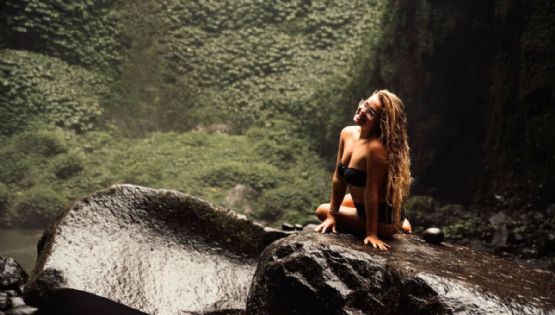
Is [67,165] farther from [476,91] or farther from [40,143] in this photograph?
[476,91]

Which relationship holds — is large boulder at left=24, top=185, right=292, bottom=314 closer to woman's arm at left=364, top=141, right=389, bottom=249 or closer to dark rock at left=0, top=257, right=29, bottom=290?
dark rock at left=0, top=257, right=29, bottom=290

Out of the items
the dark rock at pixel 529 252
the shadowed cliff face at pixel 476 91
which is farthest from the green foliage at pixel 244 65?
the dark rock at pixel 529 252

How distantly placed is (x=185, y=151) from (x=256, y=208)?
101 inches

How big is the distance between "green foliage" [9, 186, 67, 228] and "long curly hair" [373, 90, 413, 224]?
8.16 metres

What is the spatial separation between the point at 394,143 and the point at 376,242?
749 millimetres

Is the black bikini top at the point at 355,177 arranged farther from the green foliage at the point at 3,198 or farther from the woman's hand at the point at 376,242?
the green foliage at the point at 3,198

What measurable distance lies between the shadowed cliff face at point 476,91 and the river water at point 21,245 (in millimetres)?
6888

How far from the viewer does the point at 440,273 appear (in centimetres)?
376

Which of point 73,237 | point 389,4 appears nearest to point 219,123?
point 389,4

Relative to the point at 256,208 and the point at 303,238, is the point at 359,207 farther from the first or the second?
the point at 256,208

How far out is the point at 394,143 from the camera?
435 centimetres

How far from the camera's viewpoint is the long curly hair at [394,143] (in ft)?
14.1

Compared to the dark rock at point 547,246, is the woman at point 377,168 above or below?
above

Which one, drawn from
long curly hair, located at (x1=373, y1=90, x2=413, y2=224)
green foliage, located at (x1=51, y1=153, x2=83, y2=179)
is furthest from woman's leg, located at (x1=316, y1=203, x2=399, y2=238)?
green foliage, located at (x1=51, y1=153, x2=83, y2=179)
